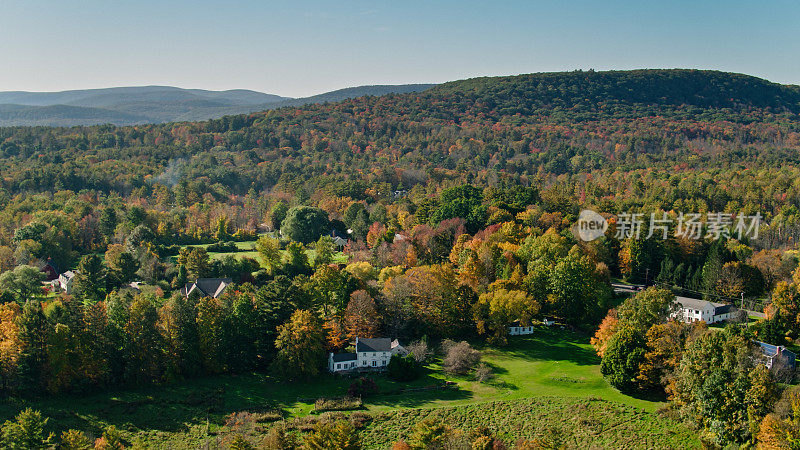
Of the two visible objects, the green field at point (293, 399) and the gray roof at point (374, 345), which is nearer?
the green field at point (293, 399)

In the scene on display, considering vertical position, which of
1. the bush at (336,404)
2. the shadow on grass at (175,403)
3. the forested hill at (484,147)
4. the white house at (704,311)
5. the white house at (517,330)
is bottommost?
the shadow on grass at (175,403)

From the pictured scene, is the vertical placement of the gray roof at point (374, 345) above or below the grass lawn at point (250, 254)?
below

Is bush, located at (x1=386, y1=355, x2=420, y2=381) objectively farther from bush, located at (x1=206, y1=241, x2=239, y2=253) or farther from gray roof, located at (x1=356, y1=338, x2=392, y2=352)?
bush, located at (x1=206, y1=241, x2=239, y2=253)

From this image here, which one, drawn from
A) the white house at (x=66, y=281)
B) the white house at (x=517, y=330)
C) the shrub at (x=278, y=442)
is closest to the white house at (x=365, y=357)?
the white house at (x=517, y=330)

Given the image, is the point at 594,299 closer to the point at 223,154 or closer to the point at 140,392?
the point at 140,392

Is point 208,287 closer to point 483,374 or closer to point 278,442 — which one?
point 483,374

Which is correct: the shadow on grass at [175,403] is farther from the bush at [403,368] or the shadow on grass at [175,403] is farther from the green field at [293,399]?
the bush at [403,368]

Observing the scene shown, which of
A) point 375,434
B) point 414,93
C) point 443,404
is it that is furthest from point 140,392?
point 414,93
